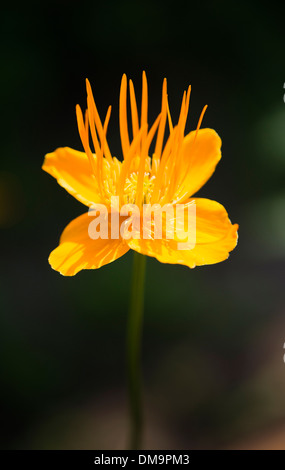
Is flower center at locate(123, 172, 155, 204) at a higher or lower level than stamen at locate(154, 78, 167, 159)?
lower

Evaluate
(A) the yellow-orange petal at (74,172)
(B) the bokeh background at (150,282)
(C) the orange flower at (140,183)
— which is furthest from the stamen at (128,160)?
(B) the bokeh background at (150,282)

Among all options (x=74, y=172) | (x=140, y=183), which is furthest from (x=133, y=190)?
(x=74, y=172)

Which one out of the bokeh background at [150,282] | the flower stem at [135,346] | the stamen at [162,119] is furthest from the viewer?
the bokeh background at [150,282]

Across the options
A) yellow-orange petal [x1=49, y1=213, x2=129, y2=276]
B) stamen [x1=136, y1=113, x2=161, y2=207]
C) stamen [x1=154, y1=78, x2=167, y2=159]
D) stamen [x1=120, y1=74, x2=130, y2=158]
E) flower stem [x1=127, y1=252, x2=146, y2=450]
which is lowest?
flower stem [x1=127, y1=252, x2=146, y2=450]

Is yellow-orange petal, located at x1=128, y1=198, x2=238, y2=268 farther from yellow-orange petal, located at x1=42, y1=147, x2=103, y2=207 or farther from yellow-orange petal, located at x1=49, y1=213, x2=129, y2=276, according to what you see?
yellow-orange petal, located at x1=42, y1=147, x2=103, y2=207

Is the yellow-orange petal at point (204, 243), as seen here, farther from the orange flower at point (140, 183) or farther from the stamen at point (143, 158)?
the stamen at point (143, 158)

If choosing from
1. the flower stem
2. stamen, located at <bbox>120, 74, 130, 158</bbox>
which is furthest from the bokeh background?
stamen, located at <bbox>120, 74, 130, 158</bbox>

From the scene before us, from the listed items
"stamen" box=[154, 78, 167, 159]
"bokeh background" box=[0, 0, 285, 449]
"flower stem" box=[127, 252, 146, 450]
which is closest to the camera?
"stamen" box=[154, 78, 167, 159]
